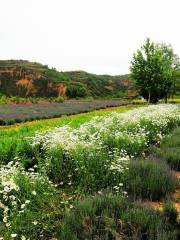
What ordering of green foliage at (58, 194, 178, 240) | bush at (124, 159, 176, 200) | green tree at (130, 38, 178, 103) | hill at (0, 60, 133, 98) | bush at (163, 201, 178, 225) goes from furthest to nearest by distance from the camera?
hill at (0, 60, 133, 98), green tree at (130, 38, 178, 103), bush at (124, 159, 176, 200), bush at (163, 201, 178, 225), green foliage at (58, 194, 178, 240)

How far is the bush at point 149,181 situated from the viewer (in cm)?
673

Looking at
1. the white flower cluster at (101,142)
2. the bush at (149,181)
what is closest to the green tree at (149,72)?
the white flower cluster at (101,142)

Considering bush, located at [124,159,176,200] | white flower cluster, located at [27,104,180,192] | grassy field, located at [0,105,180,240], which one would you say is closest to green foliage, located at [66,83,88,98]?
white flower cluster, located at [27,104,180,192]

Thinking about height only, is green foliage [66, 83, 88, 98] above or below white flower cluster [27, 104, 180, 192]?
below

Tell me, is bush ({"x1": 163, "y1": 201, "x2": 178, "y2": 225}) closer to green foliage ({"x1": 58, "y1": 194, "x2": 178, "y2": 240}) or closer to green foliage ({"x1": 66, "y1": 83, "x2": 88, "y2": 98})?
green foliage ({"x1": 58, "y1": 194, "x2": 178, "y2": 240})

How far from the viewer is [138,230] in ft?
15.3

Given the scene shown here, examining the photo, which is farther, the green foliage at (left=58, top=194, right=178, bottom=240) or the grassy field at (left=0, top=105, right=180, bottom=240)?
the grassy field at (left=0, top=105, right=180, bottom=240)

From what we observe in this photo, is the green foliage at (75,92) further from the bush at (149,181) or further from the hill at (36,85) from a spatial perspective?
the bush at (149,181)

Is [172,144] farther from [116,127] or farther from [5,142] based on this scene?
[5,142]

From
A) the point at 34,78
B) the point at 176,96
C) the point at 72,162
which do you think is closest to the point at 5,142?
the point at 72,162

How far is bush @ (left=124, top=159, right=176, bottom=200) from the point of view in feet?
22.1

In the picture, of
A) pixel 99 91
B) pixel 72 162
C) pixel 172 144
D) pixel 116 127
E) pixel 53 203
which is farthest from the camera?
pixel 99 91

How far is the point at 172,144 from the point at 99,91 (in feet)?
335

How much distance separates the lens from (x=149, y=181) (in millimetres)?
7000
